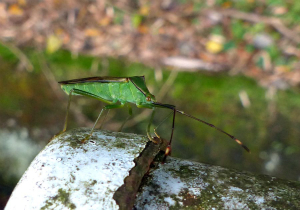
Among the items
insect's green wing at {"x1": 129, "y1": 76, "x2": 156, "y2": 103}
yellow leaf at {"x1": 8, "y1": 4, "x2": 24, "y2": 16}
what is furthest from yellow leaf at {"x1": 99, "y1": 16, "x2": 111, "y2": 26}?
insect's green wing at {"x1": 129, "y1": 76, "x2": 156, "y2": 103}

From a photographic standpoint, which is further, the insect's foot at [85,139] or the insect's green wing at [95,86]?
the insect's green wing at [95,86]

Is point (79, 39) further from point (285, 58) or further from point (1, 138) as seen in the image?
point (285, 58)

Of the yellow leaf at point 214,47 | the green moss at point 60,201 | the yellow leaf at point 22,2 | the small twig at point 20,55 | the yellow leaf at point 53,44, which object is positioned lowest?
the green moss at point 60,201

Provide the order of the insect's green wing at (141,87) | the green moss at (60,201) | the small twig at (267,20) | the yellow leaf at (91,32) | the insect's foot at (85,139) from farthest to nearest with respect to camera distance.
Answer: the yellow leaf at (91,32) → the small twig at (267,20) → the insect's green wing at (141,87) → the insect's foot at (85,139) → the green moss at (60,201)

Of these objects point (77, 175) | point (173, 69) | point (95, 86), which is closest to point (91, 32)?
point (173, 69)

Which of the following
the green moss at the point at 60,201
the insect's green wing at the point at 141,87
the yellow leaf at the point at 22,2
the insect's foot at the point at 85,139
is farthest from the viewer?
the yellow leaf at the point at 22,2

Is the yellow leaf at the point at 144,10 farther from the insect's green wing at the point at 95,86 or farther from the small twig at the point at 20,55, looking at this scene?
the insect's green wing at the point at 95,86

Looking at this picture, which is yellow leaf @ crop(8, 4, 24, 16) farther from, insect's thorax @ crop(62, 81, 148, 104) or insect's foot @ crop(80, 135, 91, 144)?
insect's foot @ crop(80, 135, 91, 144)

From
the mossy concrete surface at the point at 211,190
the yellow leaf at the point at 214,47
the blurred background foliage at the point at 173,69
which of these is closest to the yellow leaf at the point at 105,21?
the blurred background foliage at the point at 173,69
